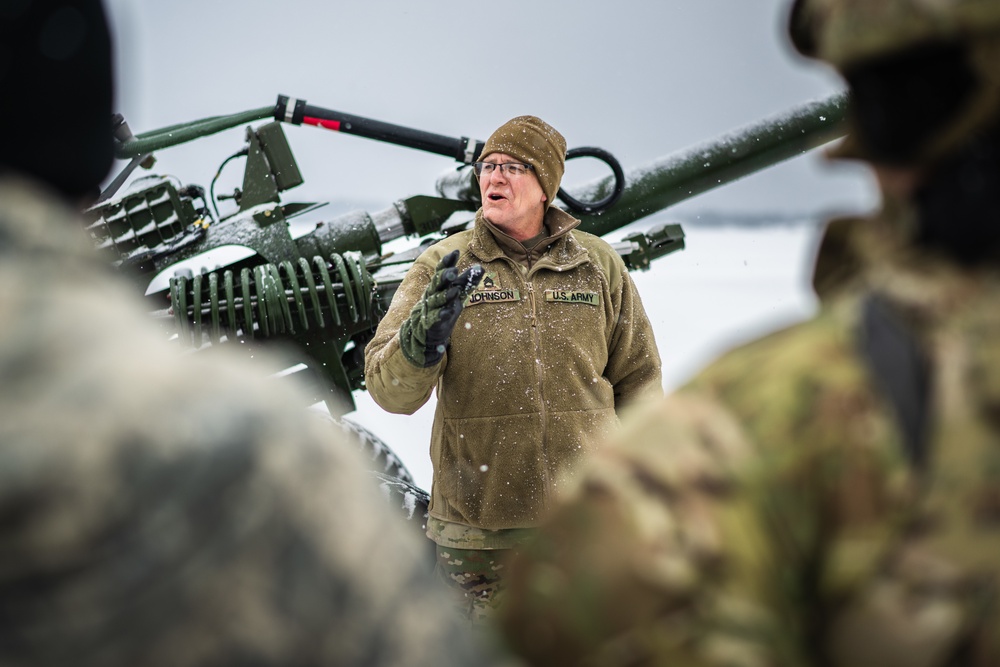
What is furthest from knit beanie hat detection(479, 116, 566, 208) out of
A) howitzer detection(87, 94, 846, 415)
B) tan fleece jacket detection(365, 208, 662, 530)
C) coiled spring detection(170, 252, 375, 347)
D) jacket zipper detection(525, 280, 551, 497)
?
coiled spring detection(170, 252, 375, 347)

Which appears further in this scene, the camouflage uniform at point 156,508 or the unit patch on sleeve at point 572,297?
the unit patch on sleeve at point 572,297

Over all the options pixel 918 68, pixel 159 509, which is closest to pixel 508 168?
pixel 918 68

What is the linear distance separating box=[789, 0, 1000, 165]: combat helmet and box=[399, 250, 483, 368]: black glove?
7.57 feet

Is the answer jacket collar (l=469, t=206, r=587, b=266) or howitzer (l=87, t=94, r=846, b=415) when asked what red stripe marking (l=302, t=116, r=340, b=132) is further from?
jacket collar (l=469, t=206, r=587, b=266)

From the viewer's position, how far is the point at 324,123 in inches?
229

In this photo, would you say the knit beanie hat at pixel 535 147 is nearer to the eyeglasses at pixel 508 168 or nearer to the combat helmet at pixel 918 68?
the eyeglasses at pixel 508 168

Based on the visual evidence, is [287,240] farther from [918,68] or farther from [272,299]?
[918,68]

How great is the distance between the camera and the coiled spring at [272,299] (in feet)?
16.9

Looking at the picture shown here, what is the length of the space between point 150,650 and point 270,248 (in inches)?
201

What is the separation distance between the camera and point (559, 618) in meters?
0.94

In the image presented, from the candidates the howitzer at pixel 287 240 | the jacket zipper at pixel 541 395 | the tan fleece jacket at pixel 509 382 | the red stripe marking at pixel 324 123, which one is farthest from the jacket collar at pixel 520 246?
the red stripe marking at pixel 324 123

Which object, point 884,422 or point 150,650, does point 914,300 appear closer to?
point 884,422

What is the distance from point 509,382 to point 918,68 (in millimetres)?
2570

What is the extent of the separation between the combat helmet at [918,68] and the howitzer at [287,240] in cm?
436
